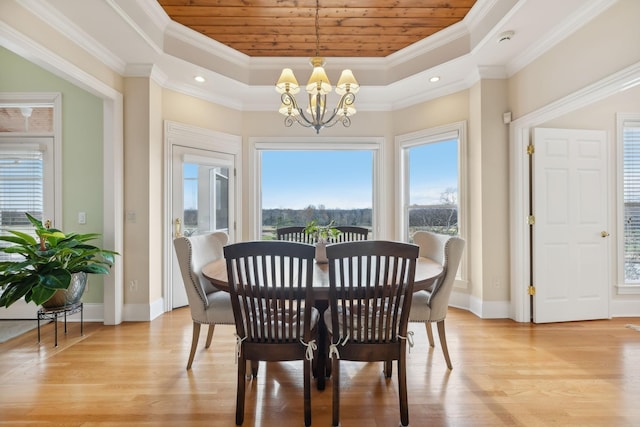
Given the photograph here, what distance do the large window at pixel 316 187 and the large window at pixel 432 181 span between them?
1.46ft

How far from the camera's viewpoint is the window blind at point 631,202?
3518mm

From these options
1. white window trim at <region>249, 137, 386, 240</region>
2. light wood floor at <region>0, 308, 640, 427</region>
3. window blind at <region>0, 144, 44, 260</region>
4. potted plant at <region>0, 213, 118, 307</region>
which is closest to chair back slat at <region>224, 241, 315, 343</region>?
light wood floor at <region>0, 308, 640, 427</region>

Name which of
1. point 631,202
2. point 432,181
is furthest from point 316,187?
point 631,202

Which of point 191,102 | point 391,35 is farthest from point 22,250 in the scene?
point 391,35

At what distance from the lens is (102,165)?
3303 millimetres

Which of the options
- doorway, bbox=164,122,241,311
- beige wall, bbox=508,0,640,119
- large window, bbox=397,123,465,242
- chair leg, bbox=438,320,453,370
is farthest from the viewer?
large window, bbox=397,123,465,242

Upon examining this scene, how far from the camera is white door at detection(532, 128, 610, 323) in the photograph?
10.5 feet

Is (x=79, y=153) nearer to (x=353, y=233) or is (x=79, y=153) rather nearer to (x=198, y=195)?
(x=198, y=195)

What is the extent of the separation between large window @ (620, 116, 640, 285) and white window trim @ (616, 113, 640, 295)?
1.6 inches

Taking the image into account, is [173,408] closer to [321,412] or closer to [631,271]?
[321,412]

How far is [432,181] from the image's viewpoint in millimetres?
4055

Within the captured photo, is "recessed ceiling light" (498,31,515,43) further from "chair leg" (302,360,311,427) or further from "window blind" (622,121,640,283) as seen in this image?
"chair leg" (302,360,311,427)

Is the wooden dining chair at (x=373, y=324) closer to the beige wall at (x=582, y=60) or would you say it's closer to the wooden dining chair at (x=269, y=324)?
the wooden dining chair at (x=269, y=324)

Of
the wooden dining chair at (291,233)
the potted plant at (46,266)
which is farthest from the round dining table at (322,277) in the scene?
the potted plant at (46,266)
